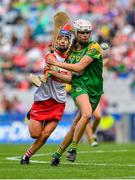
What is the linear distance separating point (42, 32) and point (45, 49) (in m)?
1.79

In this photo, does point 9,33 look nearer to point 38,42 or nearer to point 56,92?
point 38,42

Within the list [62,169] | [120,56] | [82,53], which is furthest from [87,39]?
[120,56]

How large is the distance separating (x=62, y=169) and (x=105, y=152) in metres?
4.80

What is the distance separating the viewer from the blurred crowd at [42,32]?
26.9 meters

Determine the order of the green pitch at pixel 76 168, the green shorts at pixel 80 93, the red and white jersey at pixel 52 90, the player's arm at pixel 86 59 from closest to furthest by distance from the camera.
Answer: the green pitch at pixel 76 168 → the player's arm at pixel 86 59 → the green shorts at pixel 80 93 → the red and white jersey at pixel 52 90

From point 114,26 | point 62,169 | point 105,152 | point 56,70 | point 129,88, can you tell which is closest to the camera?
point 62,169

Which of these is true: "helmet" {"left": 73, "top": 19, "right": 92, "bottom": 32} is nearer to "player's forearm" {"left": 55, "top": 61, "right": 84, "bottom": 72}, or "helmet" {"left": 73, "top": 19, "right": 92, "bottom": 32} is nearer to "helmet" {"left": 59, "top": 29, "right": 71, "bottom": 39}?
"helmet" {"left": 59, "top": 29, "right": 71, "bottom": 39}

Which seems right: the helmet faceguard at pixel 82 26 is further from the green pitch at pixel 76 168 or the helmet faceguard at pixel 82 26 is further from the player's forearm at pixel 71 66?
the green pitch at pixel 76 168

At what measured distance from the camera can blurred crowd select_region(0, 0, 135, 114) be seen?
26906mm

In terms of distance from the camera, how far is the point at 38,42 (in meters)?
29.2

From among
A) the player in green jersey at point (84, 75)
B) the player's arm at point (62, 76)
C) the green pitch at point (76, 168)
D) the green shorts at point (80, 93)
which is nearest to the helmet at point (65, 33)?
the player in green jersey at point (84, 75)

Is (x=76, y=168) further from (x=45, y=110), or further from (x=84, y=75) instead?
(x=84, y=75)

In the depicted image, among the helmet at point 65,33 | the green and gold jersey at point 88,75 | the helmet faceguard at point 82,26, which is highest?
the helmet faceguard at point 82,26

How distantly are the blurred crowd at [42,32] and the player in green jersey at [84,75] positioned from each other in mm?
12747
